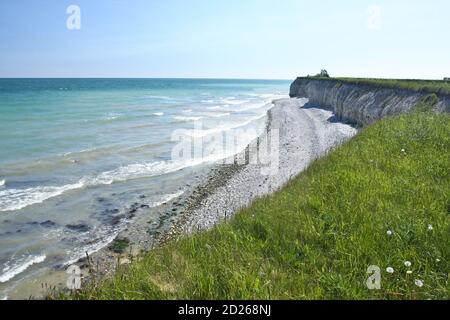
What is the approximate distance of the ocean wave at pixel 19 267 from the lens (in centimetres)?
1037

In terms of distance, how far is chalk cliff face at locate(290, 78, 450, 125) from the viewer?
2586 cm

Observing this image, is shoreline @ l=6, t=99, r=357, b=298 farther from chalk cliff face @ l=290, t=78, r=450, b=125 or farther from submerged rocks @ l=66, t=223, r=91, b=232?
chalk cliff face @ l=290, t=78, r=450, b=125

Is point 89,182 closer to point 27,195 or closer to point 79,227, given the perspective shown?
point 27,195

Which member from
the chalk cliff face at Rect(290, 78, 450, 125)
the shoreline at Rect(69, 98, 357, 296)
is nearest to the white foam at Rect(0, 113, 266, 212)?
the shoreline at Rect(69, 98, 357, 296)

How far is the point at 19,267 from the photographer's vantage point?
10945 millimetres

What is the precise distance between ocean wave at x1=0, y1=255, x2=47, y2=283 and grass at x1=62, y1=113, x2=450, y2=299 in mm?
6726

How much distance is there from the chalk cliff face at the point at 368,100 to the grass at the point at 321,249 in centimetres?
1699

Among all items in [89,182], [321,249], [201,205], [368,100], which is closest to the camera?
[321,249]

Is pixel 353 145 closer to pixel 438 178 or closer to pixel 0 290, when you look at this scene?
pixel 438 178

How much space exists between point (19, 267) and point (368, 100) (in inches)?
1339

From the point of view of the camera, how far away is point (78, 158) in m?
25.0

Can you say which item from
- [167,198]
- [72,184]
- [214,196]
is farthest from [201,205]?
[72,184]
